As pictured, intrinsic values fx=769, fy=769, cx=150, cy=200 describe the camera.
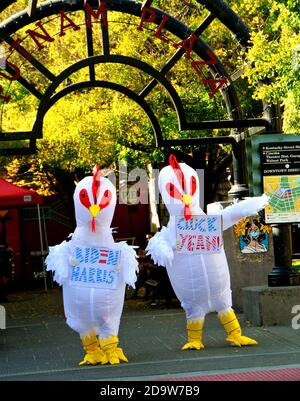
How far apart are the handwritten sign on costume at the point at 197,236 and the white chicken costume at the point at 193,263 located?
0.17ft

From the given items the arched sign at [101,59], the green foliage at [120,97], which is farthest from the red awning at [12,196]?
the arched sign at [101,59]

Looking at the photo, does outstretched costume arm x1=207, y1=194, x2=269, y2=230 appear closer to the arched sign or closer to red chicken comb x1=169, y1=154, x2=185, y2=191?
red chicken comb x1=169, y1=154, x2=185, y2=191

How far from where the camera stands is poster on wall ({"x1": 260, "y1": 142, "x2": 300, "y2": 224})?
11219mm

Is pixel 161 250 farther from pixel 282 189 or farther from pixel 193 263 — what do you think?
pixel 282 189

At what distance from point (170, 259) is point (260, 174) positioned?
8.56ft

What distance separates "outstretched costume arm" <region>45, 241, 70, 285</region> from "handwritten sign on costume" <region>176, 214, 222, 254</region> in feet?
4.50

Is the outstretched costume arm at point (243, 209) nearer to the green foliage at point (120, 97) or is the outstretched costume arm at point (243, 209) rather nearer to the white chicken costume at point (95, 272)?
the white chicken costume at point (95, 272)

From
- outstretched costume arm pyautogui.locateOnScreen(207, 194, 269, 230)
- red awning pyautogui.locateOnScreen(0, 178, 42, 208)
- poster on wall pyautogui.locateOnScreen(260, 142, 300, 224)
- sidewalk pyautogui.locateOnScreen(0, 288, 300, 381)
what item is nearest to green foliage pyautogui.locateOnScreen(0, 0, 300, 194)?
red awning pyautogui.locateOnScreen(0, 178, 42, 208)

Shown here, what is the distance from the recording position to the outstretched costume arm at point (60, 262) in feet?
29.5

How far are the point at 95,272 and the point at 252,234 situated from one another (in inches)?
170

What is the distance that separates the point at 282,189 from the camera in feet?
36.9

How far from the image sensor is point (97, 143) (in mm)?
18234

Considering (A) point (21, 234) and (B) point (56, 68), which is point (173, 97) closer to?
(B) point (56, 68)
